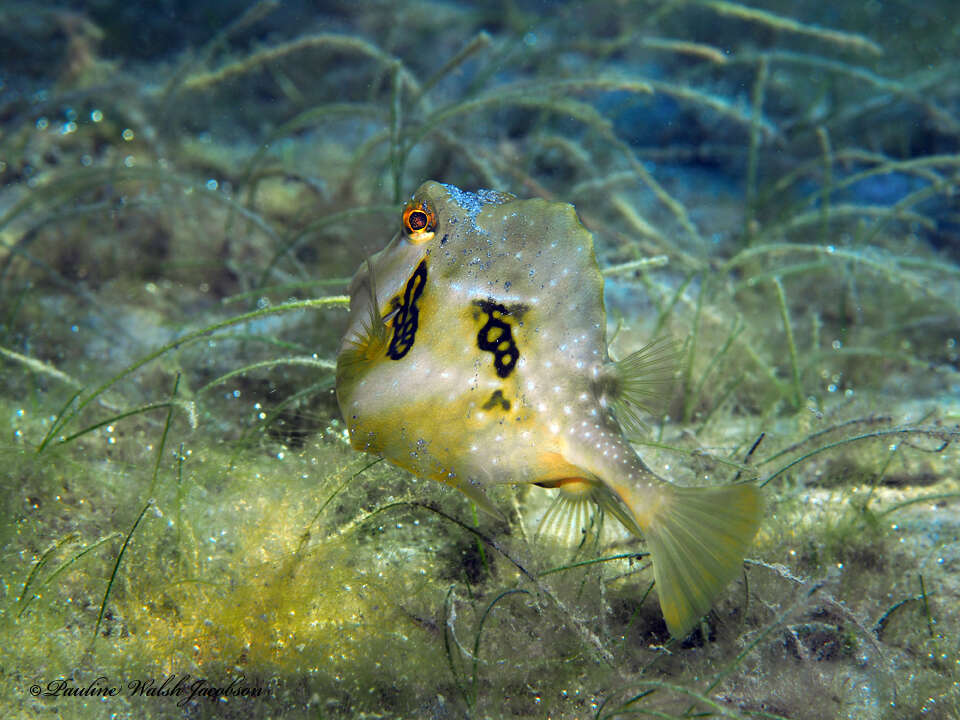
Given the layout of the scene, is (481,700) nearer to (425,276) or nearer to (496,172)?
(425,276)

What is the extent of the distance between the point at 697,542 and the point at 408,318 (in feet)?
3.72

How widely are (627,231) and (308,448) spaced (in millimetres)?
4079

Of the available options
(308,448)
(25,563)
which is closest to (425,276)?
(308,448)

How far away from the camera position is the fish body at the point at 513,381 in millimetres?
1682

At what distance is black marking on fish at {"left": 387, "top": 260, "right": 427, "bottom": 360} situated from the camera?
78.1 inches

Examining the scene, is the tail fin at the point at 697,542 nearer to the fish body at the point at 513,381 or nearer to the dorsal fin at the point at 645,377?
the fish body at the point at 513,381

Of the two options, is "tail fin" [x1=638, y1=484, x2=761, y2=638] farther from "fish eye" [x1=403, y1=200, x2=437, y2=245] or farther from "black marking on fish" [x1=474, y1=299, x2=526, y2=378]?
"fish eye" [x1=403, y1=200, x2=437, y2=245]

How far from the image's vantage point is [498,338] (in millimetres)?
1925

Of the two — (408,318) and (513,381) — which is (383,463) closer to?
(408,318)

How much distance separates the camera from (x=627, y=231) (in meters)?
5.65

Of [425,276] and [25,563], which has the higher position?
[425,276]

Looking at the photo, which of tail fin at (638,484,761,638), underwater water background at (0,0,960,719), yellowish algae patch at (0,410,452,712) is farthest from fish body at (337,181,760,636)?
yellowish algae patch at (0,410,452,712)

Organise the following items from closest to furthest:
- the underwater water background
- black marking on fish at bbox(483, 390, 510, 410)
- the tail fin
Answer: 1. the tail fin
2. black marking on fish at bbox(483, 390, 510, 410)
3. the underwater water background

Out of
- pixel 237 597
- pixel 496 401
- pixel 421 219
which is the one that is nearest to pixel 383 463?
pixel 237 597
